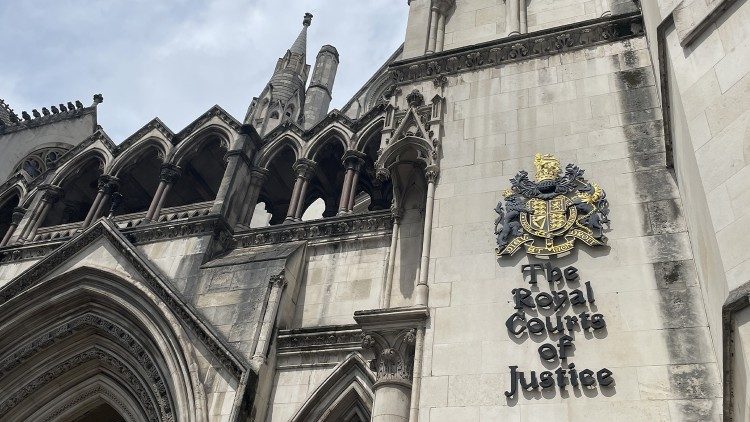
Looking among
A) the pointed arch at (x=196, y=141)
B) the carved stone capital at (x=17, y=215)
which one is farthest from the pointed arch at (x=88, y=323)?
the carved stone capital at (x=17, y=215)

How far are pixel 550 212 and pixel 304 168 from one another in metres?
6.67

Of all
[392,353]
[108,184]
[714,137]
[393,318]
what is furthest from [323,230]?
[714,137]

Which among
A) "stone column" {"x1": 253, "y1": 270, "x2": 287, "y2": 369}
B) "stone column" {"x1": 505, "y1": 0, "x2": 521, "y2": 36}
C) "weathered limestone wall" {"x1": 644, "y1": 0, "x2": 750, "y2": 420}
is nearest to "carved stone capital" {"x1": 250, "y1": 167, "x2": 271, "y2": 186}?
"stone column" {"x1": 253, "y1": 270, "x2": 287, "y2": 369}

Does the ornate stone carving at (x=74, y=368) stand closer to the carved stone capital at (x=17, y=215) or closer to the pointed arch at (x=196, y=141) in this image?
the pointed arch at (x=196, y=141)

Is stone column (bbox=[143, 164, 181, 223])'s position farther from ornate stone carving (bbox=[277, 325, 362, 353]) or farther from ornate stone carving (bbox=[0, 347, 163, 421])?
ornate stone carving (bbox=[277, 325, 362, 353])

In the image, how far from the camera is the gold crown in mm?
9656

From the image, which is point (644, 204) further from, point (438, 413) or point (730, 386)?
point (438, 413)

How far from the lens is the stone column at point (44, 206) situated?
632 inches

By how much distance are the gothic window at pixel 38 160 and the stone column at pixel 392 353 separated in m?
16.4

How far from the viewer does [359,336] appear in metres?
10.5

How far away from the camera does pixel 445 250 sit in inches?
374

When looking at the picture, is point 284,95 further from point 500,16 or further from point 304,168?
point 500,16

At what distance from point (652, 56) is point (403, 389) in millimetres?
6275

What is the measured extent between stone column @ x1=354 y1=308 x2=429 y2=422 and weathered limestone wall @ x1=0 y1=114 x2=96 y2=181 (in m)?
17.1
